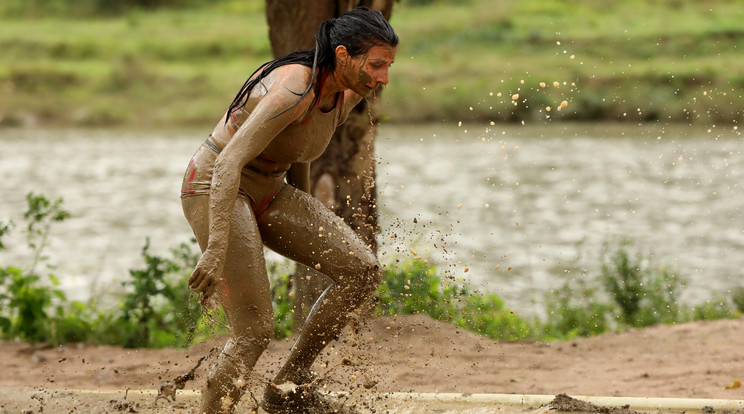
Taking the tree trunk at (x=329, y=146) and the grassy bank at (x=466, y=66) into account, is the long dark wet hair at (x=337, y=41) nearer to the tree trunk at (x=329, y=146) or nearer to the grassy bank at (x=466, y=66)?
the tree trunk at (x=329, y=146)

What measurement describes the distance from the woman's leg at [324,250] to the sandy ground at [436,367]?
492 millimetres

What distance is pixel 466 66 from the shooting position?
3028 centimetres

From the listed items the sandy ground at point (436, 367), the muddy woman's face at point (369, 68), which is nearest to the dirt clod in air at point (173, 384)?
the sandy ground at point (436, 367)

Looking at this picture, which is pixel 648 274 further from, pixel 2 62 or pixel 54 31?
pixel 54 31

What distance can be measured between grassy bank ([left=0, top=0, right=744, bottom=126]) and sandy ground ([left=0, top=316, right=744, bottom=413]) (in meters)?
18.8

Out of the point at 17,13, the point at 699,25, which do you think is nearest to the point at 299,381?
the point at 699,25

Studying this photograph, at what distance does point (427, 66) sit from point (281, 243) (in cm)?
2788

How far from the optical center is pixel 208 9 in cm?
4391

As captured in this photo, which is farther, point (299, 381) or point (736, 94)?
point (736, 94)

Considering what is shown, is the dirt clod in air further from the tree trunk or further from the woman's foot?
the tree trunk

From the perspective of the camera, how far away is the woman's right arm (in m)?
3.50

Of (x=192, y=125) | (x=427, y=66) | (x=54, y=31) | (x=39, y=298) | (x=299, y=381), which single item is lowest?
(x=299, y=381)

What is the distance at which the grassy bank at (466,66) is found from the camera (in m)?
27.1

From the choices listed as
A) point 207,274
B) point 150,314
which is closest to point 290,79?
point 207,274
